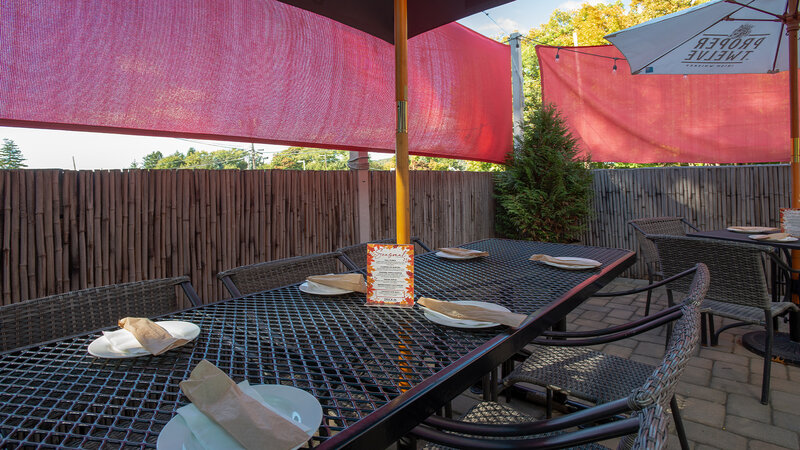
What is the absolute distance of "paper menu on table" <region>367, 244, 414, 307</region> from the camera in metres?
1.23

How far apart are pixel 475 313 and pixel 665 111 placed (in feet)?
17.4

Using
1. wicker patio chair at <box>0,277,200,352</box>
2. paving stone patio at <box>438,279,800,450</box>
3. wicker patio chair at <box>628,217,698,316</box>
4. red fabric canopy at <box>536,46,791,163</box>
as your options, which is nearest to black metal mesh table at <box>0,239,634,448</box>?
wicker patio chair at <box>0,277,200,352</box>

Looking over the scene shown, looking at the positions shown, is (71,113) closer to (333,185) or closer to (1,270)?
(1,270)

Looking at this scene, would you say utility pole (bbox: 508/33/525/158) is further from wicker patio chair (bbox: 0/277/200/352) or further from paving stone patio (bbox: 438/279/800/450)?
wicker patio chair (bbox: 0/277/200/352)

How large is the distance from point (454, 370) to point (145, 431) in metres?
0.53

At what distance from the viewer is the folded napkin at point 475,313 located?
3.37 feet

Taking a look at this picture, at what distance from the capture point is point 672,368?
2.14 ft

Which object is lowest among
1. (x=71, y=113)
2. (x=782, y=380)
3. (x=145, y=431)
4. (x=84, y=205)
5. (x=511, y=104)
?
(x=782, y=380)

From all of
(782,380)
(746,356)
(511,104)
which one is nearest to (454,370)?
(782,380)

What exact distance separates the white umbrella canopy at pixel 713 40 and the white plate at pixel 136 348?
3940mm

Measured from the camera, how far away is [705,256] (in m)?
2.29

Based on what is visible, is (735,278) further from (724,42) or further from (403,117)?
(724,42)

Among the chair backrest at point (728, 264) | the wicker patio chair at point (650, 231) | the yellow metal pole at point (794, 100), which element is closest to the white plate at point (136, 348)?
the chair backrest at point (728, 264)

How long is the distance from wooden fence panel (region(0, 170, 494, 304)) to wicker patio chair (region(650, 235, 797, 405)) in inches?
90.4
